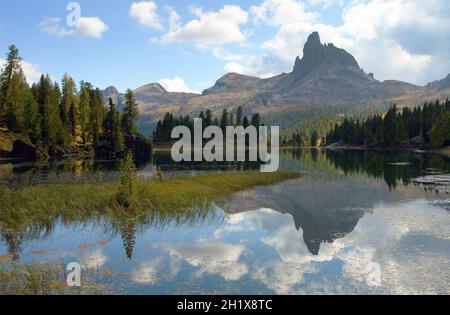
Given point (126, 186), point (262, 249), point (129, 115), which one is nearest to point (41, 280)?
point (262, 249)

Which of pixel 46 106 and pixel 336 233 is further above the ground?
pixel 46 106

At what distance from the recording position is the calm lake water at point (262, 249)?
704 inches

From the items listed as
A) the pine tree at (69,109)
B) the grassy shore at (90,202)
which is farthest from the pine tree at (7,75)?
the grassy shore at (90,202)

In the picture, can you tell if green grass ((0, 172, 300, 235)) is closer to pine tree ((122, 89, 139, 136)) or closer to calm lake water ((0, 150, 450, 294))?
calm lake water ((0, 150, 450, 294))

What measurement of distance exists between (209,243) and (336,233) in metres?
9.33

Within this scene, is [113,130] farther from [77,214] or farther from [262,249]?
[262,249]

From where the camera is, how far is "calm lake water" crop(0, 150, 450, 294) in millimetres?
17875

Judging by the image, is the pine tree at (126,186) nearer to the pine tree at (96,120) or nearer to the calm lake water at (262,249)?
the calm lake water at (262,249)

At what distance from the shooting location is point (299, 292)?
16.8 meters

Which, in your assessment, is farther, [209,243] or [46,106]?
[46,106]

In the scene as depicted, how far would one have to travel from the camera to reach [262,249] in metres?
23.9

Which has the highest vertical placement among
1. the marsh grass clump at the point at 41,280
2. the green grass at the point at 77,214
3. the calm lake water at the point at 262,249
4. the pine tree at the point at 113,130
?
the pine tree at the point at 113,130
